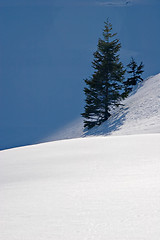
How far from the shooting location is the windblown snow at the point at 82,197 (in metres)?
2.54

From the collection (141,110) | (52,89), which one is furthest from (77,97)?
(141,110)

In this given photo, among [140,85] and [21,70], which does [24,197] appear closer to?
[140,85]

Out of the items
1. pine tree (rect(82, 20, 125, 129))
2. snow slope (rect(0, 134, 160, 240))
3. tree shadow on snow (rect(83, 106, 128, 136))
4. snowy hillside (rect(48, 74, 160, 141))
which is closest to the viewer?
snow slope (rect(0, 134, 160, 240))

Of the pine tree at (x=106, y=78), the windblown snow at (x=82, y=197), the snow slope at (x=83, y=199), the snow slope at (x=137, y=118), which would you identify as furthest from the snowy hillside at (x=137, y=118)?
the snow slope at (x=83, y=199)

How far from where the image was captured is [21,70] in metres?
94.2

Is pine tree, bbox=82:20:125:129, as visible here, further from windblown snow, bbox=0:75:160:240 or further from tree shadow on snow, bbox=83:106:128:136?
windblown snow, bbox=0:75:160:240

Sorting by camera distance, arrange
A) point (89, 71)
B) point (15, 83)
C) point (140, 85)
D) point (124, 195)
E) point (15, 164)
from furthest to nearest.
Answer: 1. point (89, 71)
2. point (15, 83)
3. point (140, 85)
4. point (15, 164)
5. point (124, 195)

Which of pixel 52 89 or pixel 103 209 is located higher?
pixel 103 209

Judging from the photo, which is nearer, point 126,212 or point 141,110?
point 126,212

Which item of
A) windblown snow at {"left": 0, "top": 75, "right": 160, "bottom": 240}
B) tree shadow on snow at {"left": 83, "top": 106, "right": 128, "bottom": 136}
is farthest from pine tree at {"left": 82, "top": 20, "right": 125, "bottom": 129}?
windblown snow at {"left": 0, "top": 75, "right": 160, "bottom": 240}

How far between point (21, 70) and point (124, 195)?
94.4m

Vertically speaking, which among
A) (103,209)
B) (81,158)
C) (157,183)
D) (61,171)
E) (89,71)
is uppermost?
(103,209)

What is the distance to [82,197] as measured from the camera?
3.55 metres

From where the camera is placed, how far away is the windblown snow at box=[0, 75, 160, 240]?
2541mm
